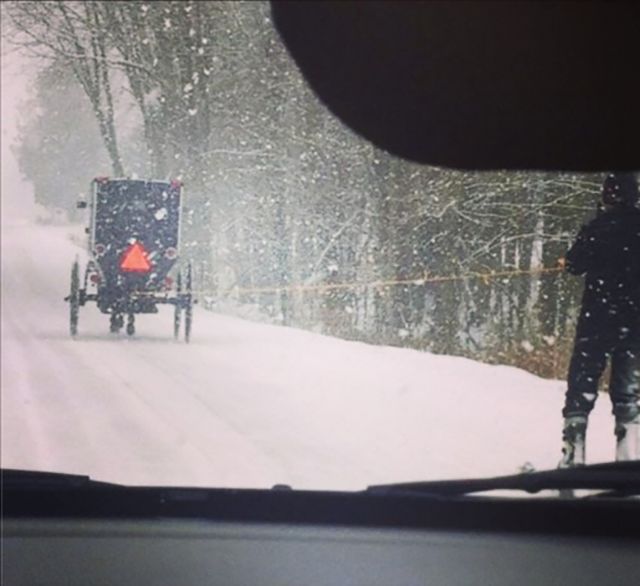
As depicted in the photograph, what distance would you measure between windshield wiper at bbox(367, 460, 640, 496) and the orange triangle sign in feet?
3.28

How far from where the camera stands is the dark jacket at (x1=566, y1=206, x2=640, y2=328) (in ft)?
8.28

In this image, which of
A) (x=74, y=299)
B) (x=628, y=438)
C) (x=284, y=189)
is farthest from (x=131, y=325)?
(x=628, y=438)

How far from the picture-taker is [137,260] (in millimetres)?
2826

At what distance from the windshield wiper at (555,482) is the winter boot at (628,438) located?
0.30m

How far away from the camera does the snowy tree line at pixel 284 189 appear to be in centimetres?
266

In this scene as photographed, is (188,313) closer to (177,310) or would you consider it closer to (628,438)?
(177,310)

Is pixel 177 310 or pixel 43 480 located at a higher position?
pixel 177 310

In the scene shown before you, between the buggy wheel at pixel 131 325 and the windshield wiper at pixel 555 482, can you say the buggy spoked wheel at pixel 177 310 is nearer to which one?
the buggy wheel at pixel 131 325

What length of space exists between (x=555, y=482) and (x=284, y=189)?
1.12 metres

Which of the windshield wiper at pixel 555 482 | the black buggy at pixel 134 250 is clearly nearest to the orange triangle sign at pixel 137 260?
the black buggy at pixel 134 250

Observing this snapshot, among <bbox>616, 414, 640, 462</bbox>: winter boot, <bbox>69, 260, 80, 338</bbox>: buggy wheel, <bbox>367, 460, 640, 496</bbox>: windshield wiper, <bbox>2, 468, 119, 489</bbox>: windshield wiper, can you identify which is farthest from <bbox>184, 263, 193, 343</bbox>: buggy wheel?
<bbox>616, 414, 640, 462</bbox>: winter boot

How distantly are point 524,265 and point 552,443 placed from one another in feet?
1.57

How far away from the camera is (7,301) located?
9.66ft

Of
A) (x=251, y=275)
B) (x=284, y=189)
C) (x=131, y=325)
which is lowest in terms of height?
(x=131, y=325)
